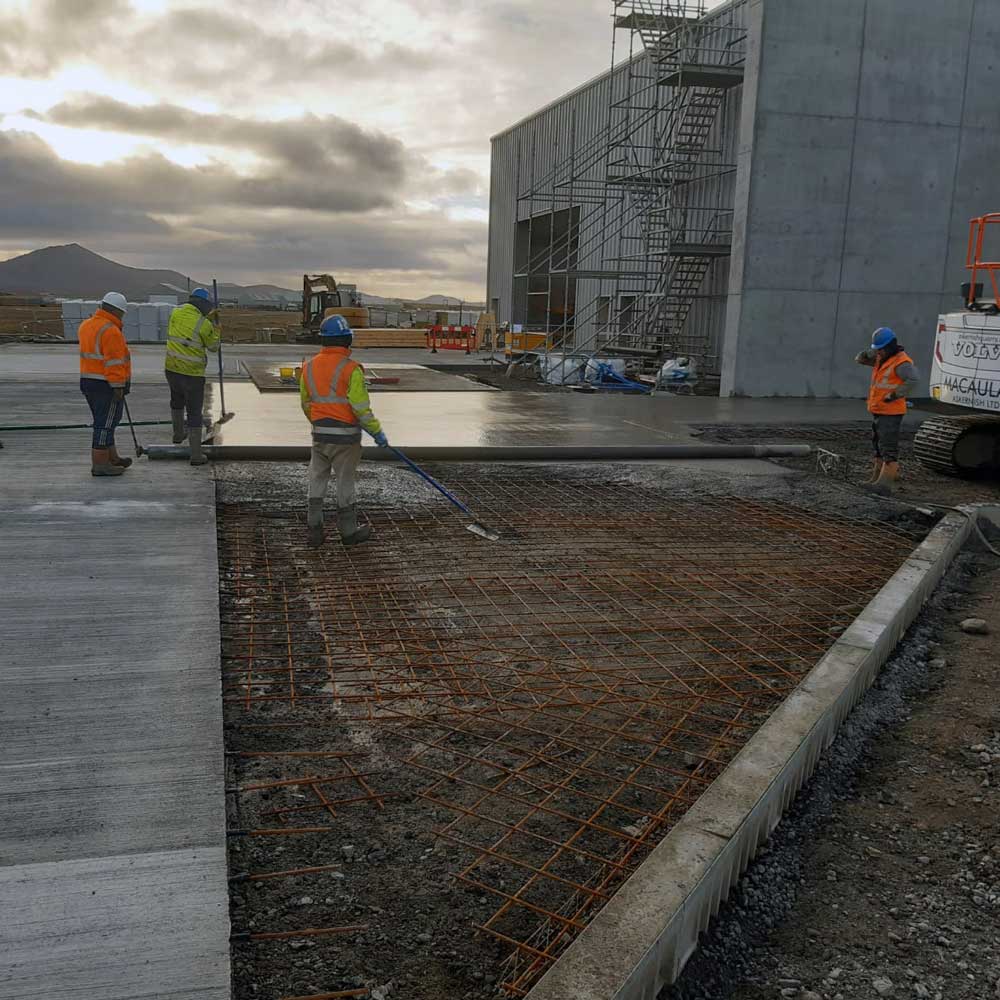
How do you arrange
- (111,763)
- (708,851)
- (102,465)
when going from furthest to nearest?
(102,465) → (111,763) → (708,851)

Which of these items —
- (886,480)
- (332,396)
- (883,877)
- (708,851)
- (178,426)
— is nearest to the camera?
(708,851)

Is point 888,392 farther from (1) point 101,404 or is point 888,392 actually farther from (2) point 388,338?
(2) point 388,338

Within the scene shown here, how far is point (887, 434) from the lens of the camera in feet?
32.7

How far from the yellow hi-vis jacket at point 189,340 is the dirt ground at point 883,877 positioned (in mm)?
7643

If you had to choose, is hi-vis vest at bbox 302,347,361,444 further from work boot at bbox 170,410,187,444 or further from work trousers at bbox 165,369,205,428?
work boot at bbox 170,410,187,444

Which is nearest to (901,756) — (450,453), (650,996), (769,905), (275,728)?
(769,905)

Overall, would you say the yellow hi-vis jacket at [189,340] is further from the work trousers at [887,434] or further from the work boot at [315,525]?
the work trousers at [887,434]

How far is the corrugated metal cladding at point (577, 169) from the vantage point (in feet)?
73.0

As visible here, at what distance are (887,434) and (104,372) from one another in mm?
7793

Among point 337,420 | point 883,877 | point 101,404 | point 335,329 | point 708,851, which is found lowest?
point 883,877

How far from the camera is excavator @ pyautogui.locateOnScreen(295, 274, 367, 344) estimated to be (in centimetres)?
4134

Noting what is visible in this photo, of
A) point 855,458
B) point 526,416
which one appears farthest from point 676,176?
point 855,458

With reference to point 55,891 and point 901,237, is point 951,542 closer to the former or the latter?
point 55,891

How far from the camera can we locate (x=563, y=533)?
26.6 feet
